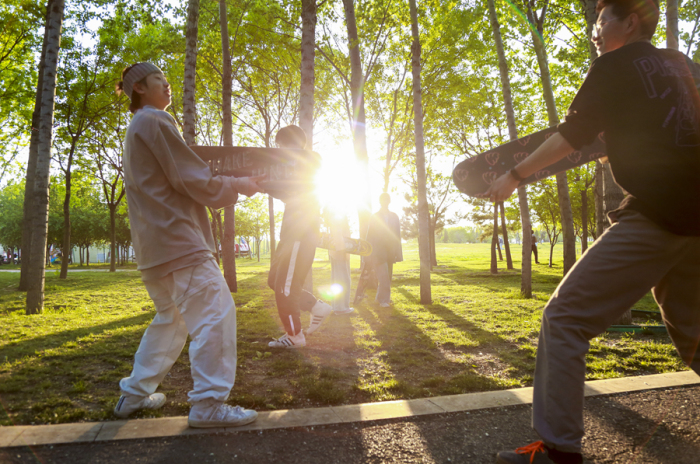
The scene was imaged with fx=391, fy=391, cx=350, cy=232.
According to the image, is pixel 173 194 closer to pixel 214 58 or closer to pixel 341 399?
pixel 341 399

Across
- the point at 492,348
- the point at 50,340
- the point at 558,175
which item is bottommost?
the point at 492,348

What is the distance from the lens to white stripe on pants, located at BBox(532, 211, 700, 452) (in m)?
1.73

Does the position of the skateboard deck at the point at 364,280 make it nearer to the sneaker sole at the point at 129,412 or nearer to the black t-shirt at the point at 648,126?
the sneaker sole at the point at 129,412

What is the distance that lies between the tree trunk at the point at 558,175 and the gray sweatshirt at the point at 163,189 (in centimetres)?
889

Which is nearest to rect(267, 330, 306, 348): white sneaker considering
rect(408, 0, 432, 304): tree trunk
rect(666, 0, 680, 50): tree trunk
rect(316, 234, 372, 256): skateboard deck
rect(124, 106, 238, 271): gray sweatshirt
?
rect(316, 234, 372, 256): skateboard deck

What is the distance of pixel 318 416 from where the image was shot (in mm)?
→ 2533

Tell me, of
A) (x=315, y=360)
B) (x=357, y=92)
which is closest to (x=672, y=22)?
(x=357, y=92)

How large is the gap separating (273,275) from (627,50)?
378 centimetres

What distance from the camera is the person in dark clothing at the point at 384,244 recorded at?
346 inches

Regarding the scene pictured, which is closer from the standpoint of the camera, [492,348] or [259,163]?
[259,163]

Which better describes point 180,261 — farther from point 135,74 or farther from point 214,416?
point 135,74

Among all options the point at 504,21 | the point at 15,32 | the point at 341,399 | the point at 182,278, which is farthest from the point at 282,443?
the point at 15,32

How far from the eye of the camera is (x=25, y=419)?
253cm

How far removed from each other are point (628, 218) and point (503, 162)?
1079 millimetres
